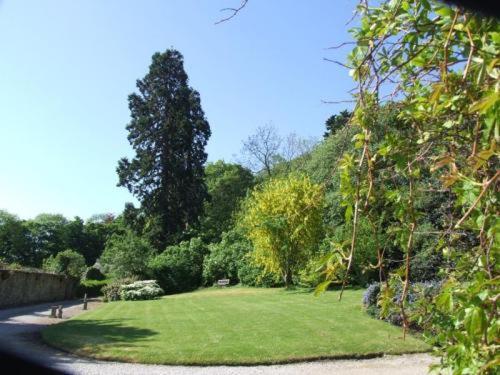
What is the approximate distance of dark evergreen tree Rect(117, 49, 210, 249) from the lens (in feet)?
154

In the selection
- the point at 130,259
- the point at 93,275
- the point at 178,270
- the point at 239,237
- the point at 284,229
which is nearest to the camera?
the point at 284,229

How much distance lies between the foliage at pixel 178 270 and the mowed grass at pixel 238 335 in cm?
1652

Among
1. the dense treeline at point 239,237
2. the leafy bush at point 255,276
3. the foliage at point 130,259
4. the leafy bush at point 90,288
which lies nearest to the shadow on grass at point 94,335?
the dense treeline at point 239,237

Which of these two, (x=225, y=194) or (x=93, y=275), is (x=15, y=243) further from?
(x=225, y=194)

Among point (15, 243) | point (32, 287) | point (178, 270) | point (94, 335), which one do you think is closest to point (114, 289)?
point (32, 287)

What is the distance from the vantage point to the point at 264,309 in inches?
738

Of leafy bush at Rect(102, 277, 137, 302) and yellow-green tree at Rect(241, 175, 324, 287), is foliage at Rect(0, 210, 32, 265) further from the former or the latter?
yellow-green tree at Rect(241, 175, 324, 287)

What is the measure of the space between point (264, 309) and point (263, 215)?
9053mm

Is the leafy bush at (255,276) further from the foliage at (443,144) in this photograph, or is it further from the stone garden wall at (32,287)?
the foliage at (443,144)

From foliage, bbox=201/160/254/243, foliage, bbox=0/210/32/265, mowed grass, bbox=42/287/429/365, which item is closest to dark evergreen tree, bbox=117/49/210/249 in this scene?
foliage, bbox=201/160/254/243

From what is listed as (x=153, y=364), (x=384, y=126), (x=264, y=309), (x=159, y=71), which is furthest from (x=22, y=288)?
(x=384, y=126)

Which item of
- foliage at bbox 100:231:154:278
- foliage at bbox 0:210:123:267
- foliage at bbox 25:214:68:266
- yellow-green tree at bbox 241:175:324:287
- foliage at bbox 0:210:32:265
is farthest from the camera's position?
foliage at bbox 25:214:68:266

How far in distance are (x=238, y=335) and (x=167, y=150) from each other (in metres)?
36.9

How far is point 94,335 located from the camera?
1489 centimetres
